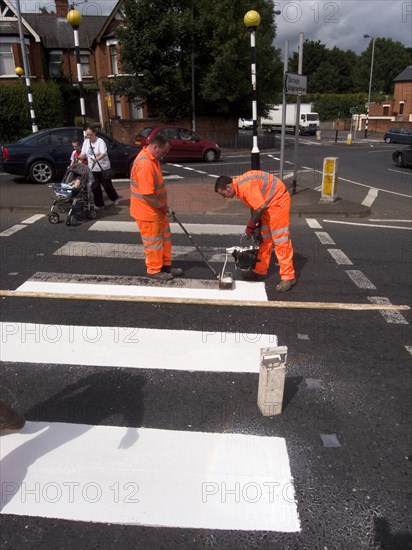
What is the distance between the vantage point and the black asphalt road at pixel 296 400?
2.48 meters

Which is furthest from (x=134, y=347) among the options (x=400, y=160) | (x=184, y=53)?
(x=184, y=53)

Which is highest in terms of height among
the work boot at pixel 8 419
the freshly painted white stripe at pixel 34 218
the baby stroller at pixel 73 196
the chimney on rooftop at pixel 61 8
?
the chimney on rooftop at pixel 61 8

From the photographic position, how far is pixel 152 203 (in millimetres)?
5715

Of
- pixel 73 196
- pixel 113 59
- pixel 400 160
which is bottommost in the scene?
pixel 400 160

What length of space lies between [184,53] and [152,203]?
25.3m

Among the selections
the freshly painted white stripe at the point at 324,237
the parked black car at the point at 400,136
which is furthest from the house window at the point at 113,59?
the freshly painted white stripe at the point at 324,237

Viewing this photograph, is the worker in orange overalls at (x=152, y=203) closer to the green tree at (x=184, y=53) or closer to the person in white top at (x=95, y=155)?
the person in white top at (x=95, y=155)

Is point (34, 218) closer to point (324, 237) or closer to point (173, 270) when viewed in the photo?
point (173, 270)

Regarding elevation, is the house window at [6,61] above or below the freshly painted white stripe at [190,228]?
above

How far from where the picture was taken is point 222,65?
27.3 m

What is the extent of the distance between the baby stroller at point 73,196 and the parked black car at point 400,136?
1434 inches

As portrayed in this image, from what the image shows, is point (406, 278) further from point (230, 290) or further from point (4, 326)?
point (4, 326)

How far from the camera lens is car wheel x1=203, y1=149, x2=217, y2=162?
21.9m

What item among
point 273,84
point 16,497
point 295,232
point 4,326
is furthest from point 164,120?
point 16,497
